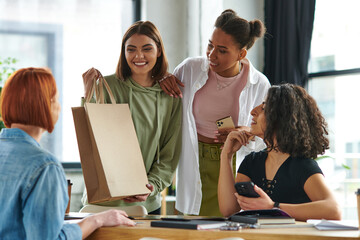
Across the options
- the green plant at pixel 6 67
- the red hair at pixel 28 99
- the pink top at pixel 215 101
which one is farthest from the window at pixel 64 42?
the red hair at pixel 28 99

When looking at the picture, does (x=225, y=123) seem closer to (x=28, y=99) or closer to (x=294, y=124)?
(x=294, y=124)

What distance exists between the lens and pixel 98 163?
205 centimetres

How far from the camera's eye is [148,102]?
2443mm

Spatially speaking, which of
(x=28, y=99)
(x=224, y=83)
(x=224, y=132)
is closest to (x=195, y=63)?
(x=224, y=83)

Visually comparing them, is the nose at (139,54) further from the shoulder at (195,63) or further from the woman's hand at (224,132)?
the woman's hand at (224,132)

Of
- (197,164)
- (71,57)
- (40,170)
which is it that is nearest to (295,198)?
(197,164)

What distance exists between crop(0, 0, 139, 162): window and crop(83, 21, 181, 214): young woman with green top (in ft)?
9.28

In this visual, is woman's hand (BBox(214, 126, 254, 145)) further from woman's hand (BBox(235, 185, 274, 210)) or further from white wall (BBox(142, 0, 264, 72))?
white wall (BBox(142, 0, 264, 72))

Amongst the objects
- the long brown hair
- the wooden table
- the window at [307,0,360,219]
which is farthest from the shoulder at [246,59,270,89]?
the window at [307,0,360,219]

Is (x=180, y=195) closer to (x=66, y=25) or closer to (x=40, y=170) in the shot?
(x=40, y=170)

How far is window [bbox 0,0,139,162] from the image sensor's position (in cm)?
505

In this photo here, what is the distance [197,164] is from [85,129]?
26.7 inches

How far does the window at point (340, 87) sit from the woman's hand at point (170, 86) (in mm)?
2379

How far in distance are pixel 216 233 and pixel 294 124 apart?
721 millimetres
